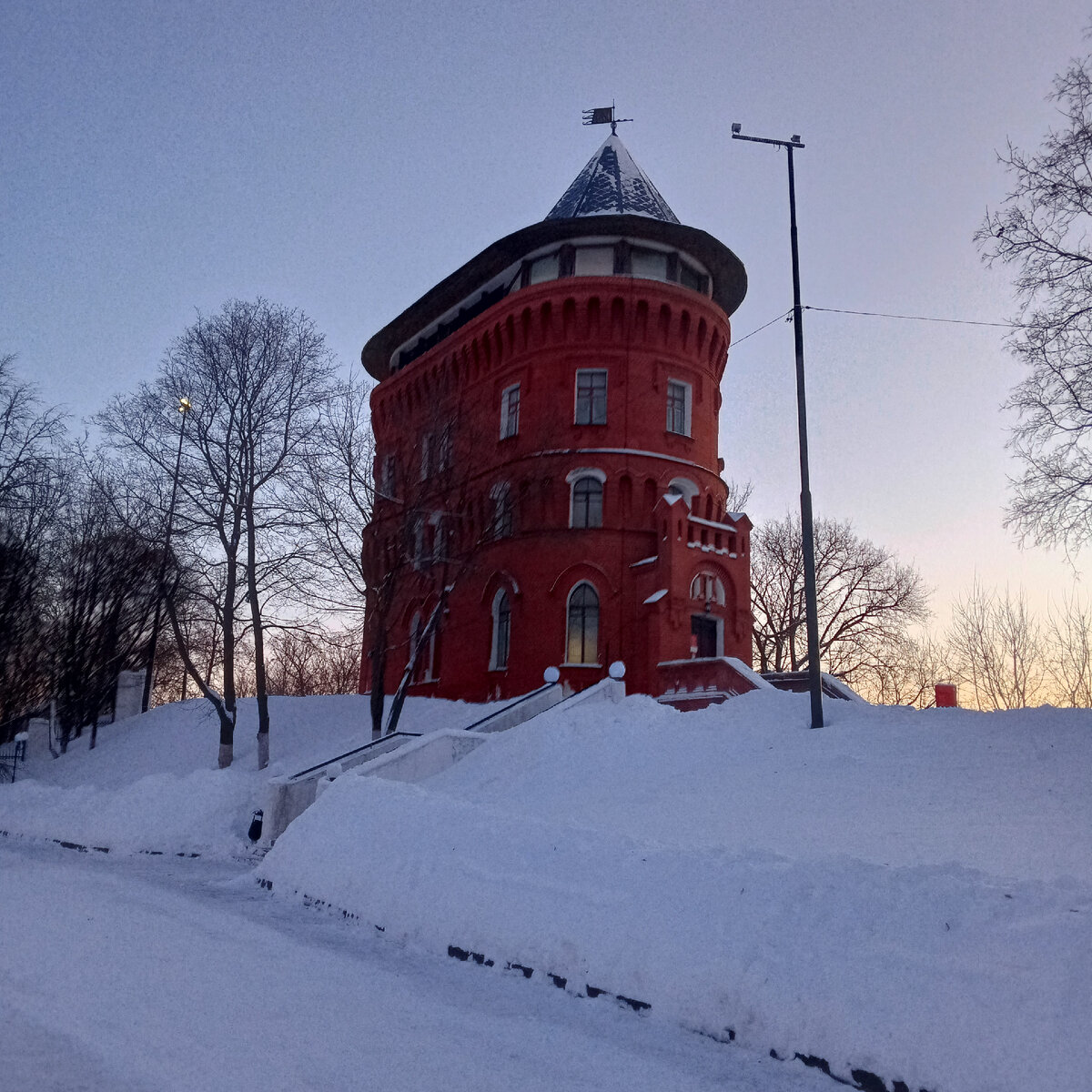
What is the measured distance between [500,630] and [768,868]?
18629mm

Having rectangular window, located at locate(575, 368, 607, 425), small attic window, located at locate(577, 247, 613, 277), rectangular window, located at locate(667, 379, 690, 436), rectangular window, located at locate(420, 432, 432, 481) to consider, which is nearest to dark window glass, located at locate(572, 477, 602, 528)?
rectangular window, located at locate(575, 368, 607, 425)

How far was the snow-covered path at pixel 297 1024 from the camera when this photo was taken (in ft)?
16.5

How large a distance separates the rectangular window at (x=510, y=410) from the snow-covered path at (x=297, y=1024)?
19142 millimetres

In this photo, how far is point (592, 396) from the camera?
85.5 feet

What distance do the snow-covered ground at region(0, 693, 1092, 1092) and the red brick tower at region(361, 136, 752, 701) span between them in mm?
6951

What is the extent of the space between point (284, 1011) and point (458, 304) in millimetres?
27012

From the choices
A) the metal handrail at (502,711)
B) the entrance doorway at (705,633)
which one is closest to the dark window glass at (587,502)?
the entrance doorway at (705,633)

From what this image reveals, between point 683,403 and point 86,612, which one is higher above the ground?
point 683,403

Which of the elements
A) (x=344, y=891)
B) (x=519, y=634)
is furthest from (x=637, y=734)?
(x=519, y=634)

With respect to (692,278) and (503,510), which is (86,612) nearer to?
(503,510)

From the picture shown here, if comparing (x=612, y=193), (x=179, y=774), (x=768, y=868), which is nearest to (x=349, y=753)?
(x=179, y=774)

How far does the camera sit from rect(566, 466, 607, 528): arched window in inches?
989

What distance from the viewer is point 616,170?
29.2 metres

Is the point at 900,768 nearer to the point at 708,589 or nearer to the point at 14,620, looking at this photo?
the point at 708,589
